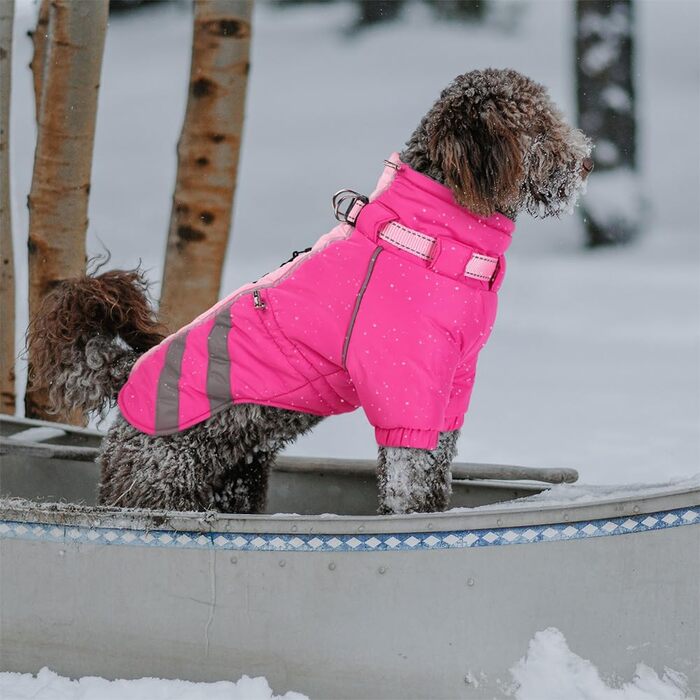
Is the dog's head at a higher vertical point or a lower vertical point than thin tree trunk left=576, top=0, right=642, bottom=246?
lower

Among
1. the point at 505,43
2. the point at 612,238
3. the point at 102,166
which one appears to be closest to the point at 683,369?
the point at 612,238

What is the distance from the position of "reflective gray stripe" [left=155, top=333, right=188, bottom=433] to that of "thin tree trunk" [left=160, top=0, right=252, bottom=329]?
136cm

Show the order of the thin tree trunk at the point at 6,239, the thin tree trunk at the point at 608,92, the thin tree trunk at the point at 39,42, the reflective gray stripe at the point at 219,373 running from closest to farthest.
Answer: the reflective gray stripe at the point at 219,373 < the thin tree trunk at the point at 6,239 < the thin tree trunk at the point at 39,42 < the thin tree trunk at the point at 608,92

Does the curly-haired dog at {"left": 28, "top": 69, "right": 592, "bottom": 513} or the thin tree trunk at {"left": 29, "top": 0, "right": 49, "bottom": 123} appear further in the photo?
the thin tree trunk at {"left": 29, "top": 0, "right": 49, "bottom": 123}

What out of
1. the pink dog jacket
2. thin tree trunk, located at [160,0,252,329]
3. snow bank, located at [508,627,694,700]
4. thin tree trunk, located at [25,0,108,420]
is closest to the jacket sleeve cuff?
the pink dog jacket

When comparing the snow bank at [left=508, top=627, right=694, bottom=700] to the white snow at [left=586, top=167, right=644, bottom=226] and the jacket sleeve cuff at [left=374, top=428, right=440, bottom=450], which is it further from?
the white snow at [left=586, top=167, right=644, bottom=226]

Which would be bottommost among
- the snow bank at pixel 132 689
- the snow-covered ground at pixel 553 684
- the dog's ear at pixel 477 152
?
the snow bank at pixel 132 689

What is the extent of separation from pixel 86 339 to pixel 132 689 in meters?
0.96

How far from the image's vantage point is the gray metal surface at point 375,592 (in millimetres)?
2504

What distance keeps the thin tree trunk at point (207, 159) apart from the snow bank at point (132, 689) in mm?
1716

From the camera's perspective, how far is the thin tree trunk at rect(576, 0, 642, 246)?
10.9 meters

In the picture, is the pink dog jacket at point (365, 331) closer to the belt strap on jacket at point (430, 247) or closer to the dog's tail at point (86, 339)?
the belt strap on jacket at point (430, 247)

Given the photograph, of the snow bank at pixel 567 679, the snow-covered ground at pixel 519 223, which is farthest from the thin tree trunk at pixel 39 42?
the snow bank at pixel 567 679

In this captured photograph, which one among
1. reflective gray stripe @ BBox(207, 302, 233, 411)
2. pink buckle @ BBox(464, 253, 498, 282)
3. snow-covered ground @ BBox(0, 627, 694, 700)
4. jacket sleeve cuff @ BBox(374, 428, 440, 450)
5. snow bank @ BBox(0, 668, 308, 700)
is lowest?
snow bank @ BBox(0, 668, 308, 700)
